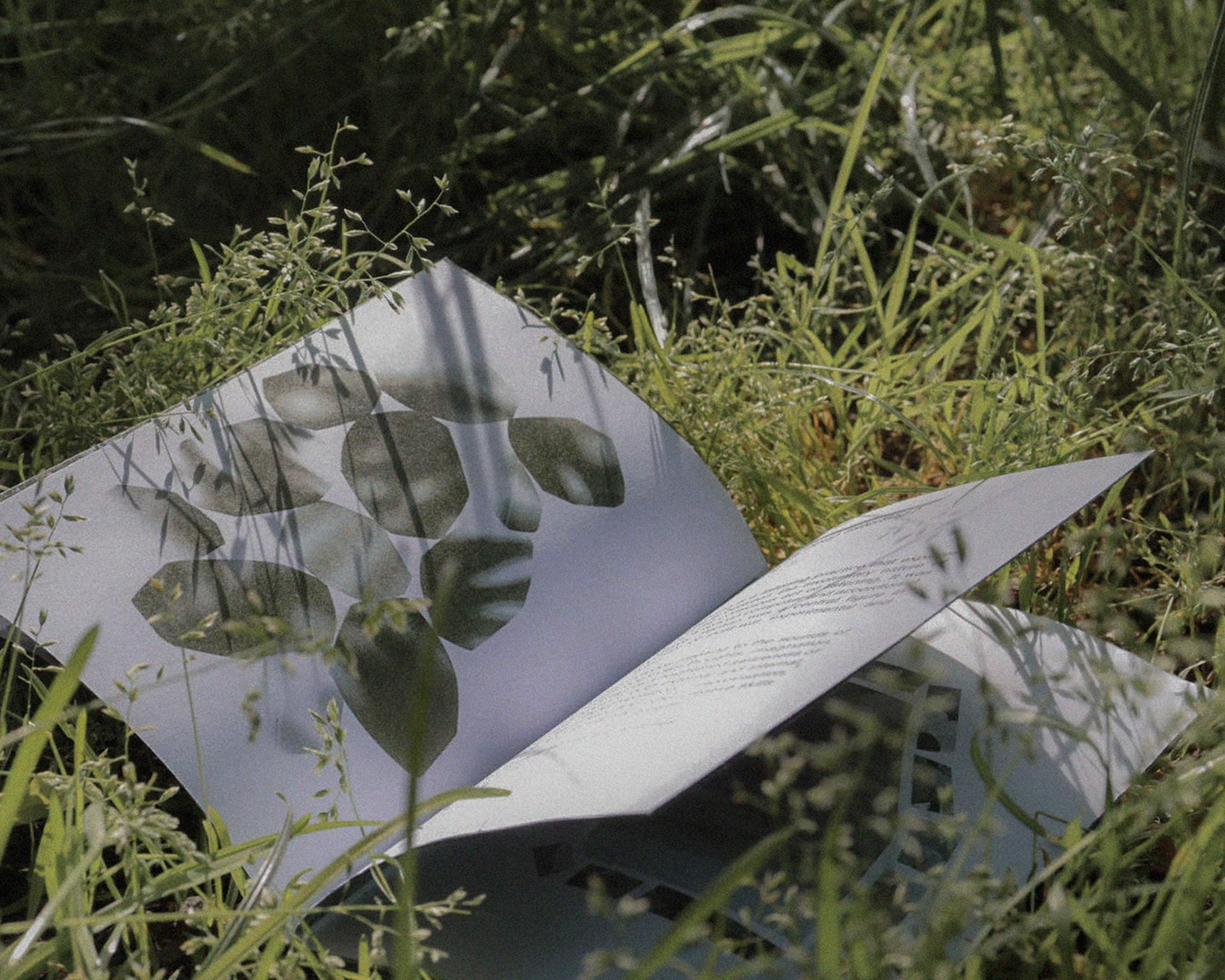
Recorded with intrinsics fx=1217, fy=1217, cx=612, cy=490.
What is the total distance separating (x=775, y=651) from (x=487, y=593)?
247 mm

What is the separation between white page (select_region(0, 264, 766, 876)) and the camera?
77cm

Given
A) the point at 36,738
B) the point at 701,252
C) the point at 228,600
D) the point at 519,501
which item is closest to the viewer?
the point at 36,738

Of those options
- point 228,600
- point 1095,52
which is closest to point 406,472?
point 228,600

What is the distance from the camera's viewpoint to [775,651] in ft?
2.31

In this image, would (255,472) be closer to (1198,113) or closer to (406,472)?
(406,472)

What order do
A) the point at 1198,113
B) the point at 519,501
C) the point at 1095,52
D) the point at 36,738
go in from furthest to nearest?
the point at 1095,52
the point at 1198,113
the point at 519,501
the point at 36,738

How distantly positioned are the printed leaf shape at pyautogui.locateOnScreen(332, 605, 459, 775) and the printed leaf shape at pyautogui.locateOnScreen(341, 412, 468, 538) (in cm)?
8

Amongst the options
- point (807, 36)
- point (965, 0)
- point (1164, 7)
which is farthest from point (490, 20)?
point (1164, 7)

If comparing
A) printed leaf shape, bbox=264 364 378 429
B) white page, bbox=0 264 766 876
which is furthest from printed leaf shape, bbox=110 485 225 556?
printed leaf shape, bbox=264 364 378 429

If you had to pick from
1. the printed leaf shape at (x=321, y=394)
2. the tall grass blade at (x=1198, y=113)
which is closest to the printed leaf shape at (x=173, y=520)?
the printed leaf shape at (x=321, y=394)

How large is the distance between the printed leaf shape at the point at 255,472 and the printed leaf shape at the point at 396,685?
10cm

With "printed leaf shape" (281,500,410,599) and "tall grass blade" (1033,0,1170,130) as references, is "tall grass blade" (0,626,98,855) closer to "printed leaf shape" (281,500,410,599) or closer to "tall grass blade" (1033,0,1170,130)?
"printed leaf shape" (281,500,410,599)

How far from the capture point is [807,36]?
1.60 m

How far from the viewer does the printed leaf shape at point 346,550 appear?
0.84 meters
